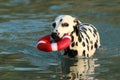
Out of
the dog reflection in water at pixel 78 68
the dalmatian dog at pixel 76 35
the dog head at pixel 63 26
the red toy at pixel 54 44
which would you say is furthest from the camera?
the dalmatian dog at pixel 76 35

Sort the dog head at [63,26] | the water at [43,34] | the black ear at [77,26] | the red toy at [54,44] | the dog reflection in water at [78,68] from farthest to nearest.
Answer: the black ear at [77,26] < the dog head at [63,26] < the red toy at [54,44] < the water at [43,34] < the dog reflection in water at [78,68]

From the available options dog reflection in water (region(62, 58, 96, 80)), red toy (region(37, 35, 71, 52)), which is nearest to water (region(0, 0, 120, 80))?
dog reflection in water (region(62, 58, 96, 80))

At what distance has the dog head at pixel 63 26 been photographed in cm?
1182

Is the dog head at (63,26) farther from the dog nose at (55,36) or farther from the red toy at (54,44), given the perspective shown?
the red toy at (54,44)

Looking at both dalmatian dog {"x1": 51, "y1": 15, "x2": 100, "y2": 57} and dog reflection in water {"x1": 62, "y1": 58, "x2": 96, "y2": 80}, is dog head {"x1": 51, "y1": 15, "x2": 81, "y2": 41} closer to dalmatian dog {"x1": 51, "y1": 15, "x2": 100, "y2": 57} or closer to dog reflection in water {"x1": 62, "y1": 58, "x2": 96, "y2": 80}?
dalmatian dog {"x1": 51, "y1": 15, "x2": 100, "y2": 57}

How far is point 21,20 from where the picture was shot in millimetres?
17797

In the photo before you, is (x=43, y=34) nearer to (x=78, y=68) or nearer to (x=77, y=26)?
(x=77, y=26)

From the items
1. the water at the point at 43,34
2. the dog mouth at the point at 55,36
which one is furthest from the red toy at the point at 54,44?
the water at the point at 43,34

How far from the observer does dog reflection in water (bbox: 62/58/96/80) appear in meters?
11.1

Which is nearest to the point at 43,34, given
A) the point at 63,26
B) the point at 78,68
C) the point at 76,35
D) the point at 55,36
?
the point at 76,35

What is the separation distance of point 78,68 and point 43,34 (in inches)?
169

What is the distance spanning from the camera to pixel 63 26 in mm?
12078

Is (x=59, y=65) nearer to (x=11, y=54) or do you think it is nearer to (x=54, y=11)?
(x=11, y=54)

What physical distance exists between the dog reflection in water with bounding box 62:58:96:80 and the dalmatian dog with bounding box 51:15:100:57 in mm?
182
